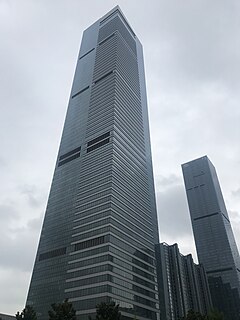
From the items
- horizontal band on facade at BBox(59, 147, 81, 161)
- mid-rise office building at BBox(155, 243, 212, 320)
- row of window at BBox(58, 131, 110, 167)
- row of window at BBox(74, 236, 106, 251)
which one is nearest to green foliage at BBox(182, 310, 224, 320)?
row of window at BBox(74, 236, 106, 251)

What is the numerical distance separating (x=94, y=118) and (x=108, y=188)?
46.2 m

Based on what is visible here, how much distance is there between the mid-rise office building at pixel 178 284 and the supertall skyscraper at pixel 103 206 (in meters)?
20.2

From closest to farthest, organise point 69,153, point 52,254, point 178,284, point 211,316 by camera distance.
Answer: point 211,316 → point 52,254 → point 69,153 → point 178,284

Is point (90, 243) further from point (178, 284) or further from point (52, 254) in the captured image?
point (178, 284)

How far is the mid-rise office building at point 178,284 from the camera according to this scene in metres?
141

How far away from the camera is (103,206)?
111m

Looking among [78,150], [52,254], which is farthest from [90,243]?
[78,150]

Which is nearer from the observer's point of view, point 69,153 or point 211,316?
point 211,316

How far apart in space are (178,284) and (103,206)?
76.7m

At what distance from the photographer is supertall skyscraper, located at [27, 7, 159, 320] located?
98.8m

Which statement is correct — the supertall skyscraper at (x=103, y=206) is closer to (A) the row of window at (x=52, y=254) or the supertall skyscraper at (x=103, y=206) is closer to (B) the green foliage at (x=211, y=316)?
(A) the row of window at (x=52, y=254)

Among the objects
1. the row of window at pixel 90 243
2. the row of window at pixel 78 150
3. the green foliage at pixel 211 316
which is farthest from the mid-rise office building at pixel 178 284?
the green foliage at pixel 211 316

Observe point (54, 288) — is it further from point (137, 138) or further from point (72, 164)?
point (137, 138)

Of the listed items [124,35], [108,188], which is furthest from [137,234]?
[124,35]
